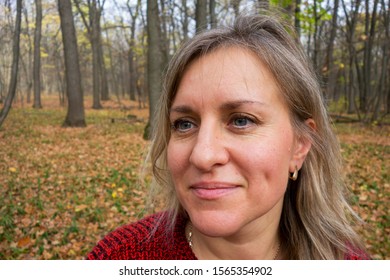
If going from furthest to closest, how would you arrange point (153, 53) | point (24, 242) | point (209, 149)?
1. point (153, 53)
2. point (24, 242)
3. point (209, 149)

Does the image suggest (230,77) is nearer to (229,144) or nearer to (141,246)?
(229,144)

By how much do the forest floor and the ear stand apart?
2.84ft

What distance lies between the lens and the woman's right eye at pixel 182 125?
101 cm

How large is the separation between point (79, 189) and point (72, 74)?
5.45 metres

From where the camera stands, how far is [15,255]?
2547mm

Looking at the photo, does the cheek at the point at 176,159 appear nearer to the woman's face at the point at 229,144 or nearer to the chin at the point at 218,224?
the woman's face at the point at 229,144

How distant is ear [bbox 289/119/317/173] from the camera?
3.54ft

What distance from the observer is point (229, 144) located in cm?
91

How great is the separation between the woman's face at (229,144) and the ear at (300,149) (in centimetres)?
10

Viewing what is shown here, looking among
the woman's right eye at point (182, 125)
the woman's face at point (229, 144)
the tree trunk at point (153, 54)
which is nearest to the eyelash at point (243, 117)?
the woman's face at point (229, 144)

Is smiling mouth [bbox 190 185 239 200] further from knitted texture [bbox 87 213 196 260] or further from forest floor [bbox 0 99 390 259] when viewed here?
forest floor [bbox 0 99 390 259]

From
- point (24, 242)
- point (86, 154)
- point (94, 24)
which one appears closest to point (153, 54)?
point (86, 154)
